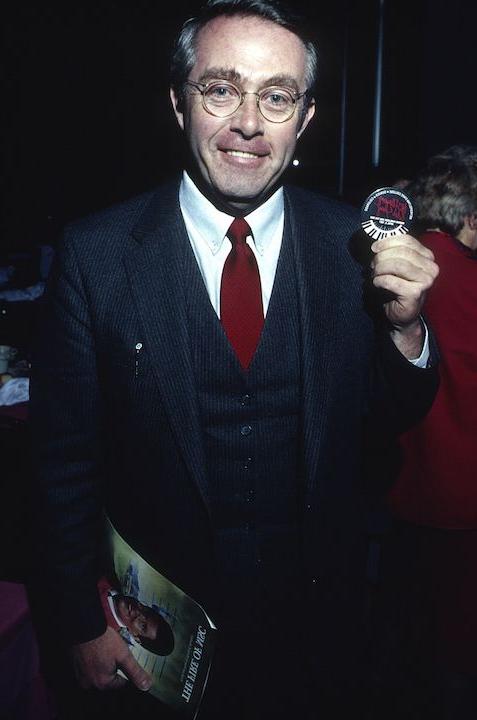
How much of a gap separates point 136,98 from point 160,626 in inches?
292

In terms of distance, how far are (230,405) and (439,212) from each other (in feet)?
3.89

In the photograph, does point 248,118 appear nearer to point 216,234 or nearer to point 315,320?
point 216,234

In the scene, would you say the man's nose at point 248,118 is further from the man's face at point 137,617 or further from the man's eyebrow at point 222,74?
the man's face at point 137,617

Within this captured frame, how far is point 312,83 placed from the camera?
5.09 ft

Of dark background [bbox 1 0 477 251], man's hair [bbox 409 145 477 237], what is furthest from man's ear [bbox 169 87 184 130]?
dark background [bbox 1 0 477 251]

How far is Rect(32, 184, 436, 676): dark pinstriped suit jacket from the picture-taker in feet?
4.50

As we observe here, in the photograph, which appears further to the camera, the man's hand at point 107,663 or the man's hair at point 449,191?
the man's hair at point 449,191

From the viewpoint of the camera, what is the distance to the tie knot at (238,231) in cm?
152

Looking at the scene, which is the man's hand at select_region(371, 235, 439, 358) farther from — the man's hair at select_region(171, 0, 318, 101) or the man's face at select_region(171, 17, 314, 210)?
the man's hair at select_region(171, 0, 318, 101)

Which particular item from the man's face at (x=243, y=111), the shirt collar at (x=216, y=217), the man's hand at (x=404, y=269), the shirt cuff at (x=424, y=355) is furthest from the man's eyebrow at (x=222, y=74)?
the shirt cuff at (x=424, y=355)

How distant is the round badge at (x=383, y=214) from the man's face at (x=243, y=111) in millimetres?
262

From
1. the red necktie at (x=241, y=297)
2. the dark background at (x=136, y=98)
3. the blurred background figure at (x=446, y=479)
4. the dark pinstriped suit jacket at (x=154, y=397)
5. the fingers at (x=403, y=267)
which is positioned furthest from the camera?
the dark background at (x=136, y=98)

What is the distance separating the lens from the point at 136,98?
7434 mm

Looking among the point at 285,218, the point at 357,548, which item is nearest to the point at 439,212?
the point at 285,218
